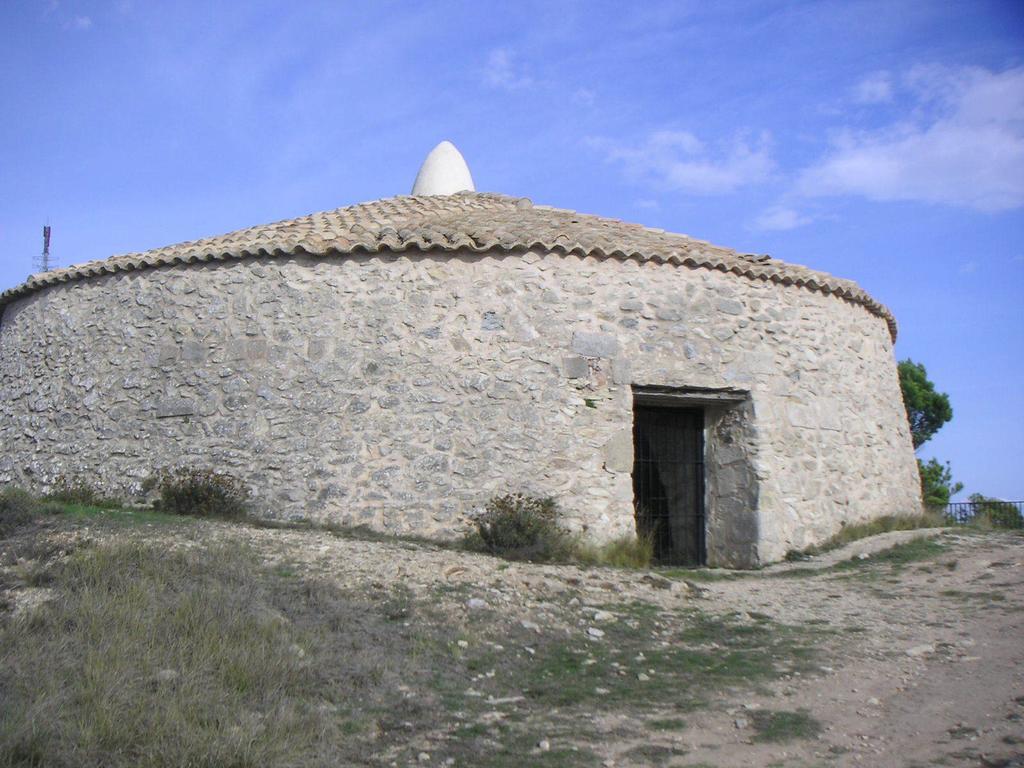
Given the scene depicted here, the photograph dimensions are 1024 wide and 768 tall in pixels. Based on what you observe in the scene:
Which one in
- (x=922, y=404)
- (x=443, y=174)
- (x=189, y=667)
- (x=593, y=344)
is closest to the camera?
(x=189, y=667)

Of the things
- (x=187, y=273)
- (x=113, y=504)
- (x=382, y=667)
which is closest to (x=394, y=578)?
(x=382, y=667)

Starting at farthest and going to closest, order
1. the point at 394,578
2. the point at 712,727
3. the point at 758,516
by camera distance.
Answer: the point at 758,516 → the point at 394,578 → the point at 712,727

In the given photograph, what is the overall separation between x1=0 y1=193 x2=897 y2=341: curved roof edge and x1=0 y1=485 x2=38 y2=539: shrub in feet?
11.3

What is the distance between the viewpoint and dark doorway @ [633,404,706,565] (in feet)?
37.4

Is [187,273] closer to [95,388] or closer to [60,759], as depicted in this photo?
[95,388]

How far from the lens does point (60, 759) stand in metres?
4.45

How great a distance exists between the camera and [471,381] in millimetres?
10133

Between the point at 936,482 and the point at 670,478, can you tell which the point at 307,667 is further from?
the point at 936,482

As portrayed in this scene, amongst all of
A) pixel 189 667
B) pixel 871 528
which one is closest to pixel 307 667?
pixel 189 667

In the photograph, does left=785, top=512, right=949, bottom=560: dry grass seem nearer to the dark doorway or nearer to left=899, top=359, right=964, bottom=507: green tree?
the dark doorway

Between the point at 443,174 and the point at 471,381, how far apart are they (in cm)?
696

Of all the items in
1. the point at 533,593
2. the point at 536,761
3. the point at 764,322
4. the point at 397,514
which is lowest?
the point at 536,761

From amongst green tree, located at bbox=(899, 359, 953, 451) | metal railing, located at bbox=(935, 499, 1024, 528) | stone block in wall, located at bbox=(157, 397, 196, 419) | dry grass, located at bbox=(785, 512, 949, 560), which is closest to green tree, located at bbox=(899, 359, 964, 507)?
green tree, located at bbox=(899, 359, 953, 451)

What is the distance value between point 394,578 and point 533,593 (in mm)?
1115
